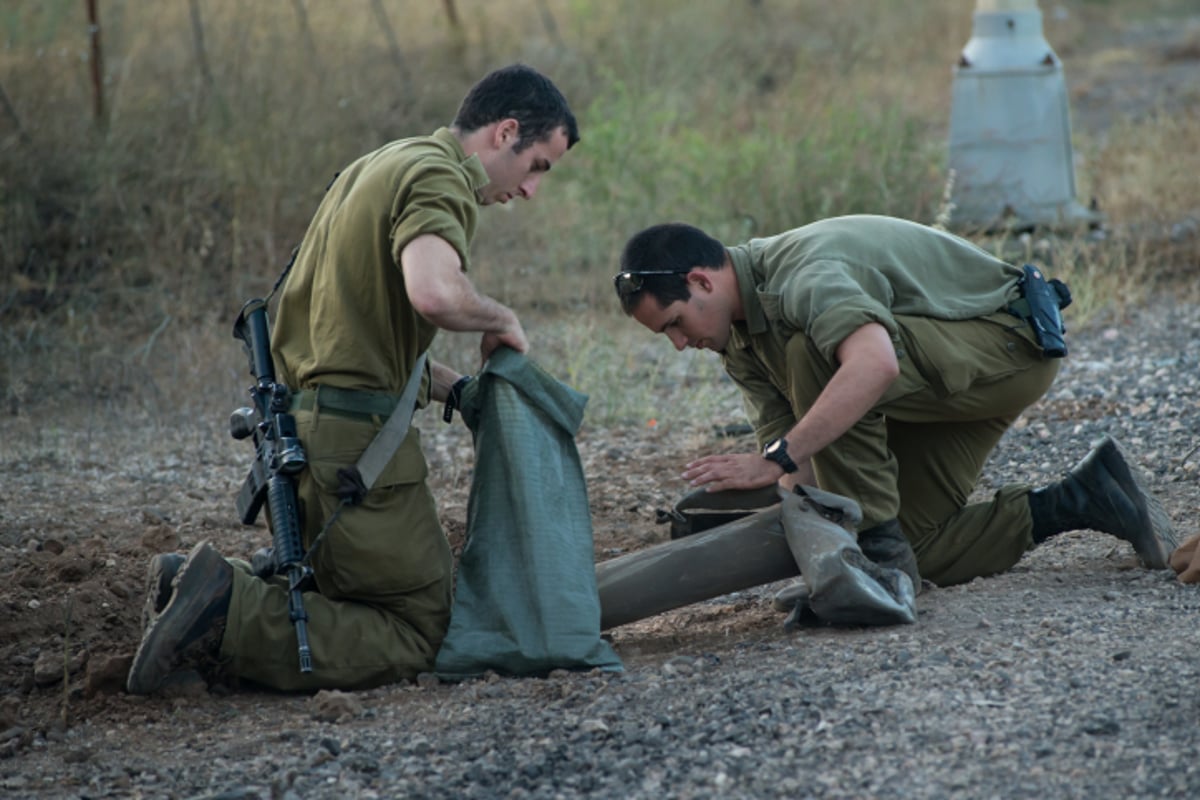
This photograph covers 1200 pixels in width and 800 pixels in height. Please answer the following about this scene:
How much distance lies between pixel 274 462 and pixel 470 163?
0.89 m

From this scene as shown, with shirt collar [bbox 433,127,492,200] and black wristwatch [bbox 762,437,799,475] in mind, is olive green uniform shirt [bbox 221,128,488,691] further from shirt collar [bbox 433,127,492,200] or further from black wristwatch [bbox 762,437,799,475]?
black wristwatch [bbox 762,437,799,475]

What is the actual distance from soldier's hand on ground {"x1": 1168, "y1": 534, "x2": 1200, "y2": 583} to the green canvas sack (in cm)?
147

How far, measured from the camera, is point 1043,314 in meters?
3.92

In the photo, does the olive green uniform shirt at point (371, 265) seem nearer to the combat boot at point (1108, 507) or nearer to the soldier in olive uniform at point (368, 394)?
the soldier in olive uniform at point (368, 394)

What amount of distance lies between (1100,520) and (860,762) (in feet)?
5.46

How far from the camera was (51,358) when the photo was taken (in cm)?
700

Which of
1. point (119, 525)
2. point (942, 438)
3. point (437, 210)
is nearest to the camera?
point (437, 210)

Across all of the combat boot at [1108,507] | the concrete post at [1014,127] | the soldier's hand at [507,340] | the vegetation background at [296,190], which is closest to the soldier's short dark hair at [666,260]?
the soldier's hand at [507,340]

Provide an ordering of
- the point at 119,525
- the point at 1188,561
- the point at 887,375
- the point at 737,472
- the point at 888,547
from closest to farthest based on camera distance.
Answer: the point at 887,375
the point at 737,472
the point at 1188,561
the point at 888,547
the point at 119,525

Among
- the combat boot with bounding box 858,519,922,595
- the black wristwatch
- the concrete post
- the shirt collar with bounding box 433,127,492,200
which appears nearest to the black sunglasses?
the shirt collar with bounding box 433,127,492,200

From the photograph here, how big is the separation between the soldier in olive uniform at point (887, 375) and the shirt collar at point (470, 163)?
1.43 ft

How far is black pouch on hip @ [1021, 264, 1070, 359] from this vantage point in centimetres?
389

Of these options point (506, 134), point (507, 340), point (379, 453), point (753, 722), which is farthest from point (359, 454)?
point (753, 722)

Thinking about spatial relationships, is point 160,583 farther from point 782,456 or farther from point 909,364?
point 909,364
